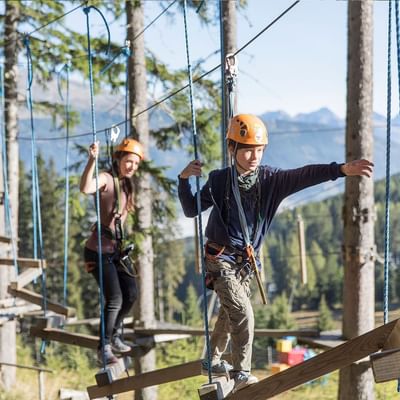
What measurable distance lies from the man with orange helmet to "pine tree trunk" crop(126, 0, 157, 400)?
18.0 feet

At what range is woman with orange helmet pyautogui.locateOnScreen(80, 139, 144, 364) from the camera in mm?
4664

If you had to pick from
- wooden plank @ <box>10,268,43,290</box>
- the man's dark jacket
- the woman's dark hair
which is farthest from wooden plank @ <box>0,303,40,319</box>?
the man's dark jacket

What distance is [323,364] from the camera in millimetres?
3023

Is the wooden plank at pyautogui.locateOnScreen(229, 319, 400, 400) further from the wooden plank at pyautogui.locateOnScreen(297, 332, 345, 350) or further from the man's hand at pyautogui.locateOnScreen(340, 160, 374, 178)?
the wooden plank at pyautogui.locateOnScreen(297, 332, 345, 350)

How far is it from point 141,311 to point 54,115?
5.25m

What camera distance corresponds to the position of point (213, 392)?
325 cm

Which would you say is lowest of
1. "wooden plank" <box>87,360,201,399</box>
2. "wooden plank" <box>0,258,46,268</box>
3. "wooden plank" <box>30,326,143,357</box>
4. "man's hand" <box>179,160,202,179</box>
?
"wooden plank" <box>87,360,201,399</box>

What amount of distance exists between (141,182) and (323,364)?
6.32m

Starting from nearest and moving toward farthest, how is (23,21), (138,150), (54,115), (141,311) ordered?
1. (138,150)
2. (141,311)
3. (23,21)
4. (54,115)

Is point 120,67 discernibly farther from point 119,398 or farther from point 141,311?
point 119,398

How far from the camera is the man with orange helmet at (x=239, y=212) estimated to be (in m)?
3.30

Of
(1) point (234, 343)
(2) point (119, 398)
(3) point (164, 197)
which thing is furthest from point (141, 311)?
(1) point (234, 343)

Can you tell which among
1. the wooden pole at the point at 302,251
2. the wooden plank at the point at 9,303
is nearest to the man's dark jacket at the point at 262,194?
the wooden plank at the point at 9,303

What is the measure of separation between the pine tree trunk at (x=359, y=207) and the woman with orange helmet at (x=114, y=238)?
10.7 feet
